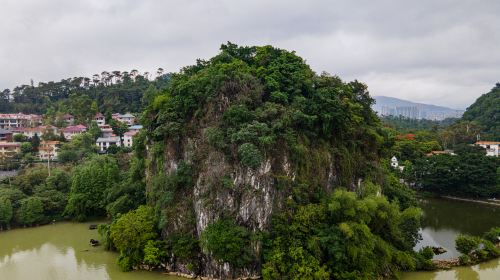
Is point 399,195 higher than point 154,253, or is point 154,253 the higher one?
point 399,195

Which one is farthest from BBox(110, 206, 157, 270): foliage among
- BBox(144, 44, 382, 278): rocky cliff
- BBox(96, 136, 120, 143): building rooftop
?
BBox(96, 136, 120, 143): building rooftop

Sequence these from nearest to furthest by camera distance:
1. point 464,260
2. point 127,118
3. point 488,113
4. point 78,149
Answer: point 464,260
point 78,149
point 127,118
point 488,113

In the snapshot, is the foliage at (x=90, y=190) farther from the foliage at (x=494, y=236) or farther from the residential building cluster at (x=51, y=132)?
the foliage at (x=494, y=236)

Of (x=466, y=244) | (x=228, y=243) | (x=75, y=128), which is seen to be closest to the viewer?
(x=228, y=243)

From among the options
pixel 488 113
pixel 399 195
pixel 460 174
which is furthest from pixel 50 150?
pixel 488 113

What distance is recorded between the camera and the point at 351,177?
Answer: 1881 cm

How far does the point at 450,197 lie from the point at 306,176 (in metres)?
20.9

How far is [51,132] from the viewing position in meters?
41.9

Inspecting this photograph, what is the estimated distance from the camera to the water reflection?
17328mm

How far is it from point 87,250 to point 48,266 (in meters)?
2.16

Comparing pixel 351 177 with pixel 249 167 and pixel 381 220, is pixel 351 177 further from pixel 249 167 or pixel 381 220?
pixel 249 167

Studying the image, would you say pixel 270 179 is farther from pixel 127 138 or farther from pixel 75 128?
pixel 75 128

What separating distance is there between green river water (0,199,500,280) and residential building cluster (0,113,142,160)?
43.7ft

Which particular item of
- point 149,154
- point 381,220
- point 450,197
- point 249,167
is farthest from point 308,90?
point 450,197
